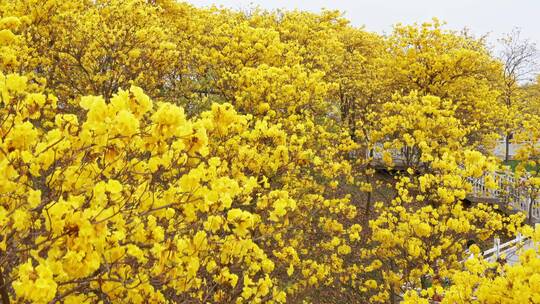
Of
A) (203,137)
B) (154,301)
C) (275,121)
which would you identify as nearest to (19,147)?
(203,137)

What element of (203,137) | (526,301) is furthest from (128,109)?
(526,301)

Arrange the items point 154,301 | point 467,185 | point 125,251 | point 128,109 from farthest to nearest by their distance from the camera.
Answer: point 467,185 < point 154,301 < point 125,251 < point 128,109

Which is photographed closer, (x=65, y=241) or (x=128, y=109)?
(x=65, y=241)

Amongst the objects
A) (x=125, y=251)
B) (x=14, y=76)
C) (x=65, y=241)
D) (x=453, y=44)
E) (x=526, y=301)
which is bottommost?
(x=526, y=301)

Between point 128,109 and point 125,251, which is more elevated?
point 128,109

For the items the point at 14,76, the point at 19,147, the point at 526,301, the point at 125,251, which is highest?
the point at 14,76

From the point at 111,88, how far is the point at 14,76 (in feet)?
22.4

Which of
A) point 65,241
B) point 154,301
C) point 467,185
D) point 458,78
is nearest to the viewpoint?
point 65,241

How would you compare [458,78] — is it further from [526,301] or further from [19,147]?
[19,147]

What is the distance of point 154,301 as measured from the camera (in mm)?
3488

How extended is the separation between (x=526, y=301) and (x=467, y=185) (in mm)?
4083

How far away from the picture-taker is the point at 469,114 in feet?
57.1

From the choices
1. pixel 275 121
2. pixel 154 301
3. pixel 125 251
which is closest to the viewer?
pixel 125 251

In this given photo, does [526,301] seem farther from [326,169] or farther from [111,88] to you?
[111,88]
